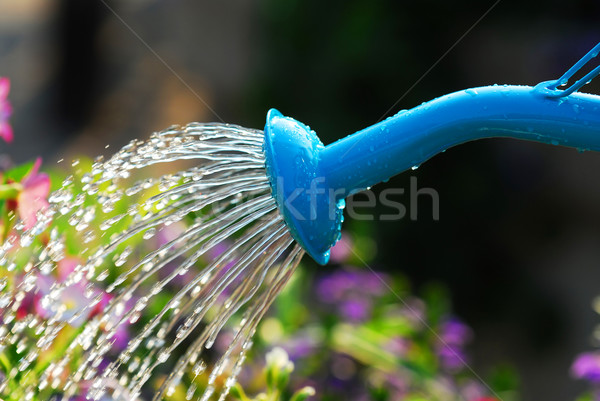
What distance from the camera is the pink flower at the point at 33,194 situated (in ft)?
2.98

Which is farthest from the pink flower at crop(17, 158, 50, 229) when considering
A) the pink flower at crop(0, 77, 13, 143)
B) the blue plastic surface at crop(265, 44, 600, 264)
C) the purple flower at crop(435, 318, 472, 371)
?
the purple flower at crop(435, 318, 472, 371)

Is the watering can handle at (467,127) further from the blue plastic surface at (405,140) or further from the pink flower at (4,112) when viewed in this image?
the pink flower at (4,112)

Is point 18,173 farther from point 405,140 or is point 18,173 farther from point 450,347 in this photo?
point 450,347

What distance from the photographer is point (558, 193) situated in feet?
9.37

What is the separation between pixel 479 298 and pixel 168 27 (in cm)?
274

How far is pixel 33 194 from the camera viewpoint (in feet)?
3.01

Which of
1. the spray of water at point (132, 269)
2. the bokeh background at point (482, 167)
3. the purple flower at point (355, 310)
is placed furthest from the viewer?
the bokeh background at point (482, 167)

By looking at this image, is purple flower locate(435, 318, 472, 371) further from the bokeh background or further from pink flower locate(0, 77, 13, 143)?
the bokeh background

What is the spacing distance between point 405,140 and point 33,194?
1.61 ft

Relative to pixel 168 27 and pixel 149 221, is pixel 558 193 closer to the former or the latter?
pixel 149 221

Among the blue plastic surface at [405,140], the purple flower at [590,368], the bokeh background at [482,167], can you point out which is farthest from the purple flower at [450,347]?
A: the bokeh background at [482,167]

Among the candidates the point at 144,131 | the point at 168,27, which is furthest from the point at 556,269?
the point at 168,27

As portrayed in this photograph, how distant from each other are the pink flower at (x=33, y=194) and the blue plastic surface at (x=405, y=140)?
0.32 metres

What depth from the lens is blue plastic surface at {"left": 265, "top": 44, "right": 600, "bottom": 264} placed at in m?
0.69
